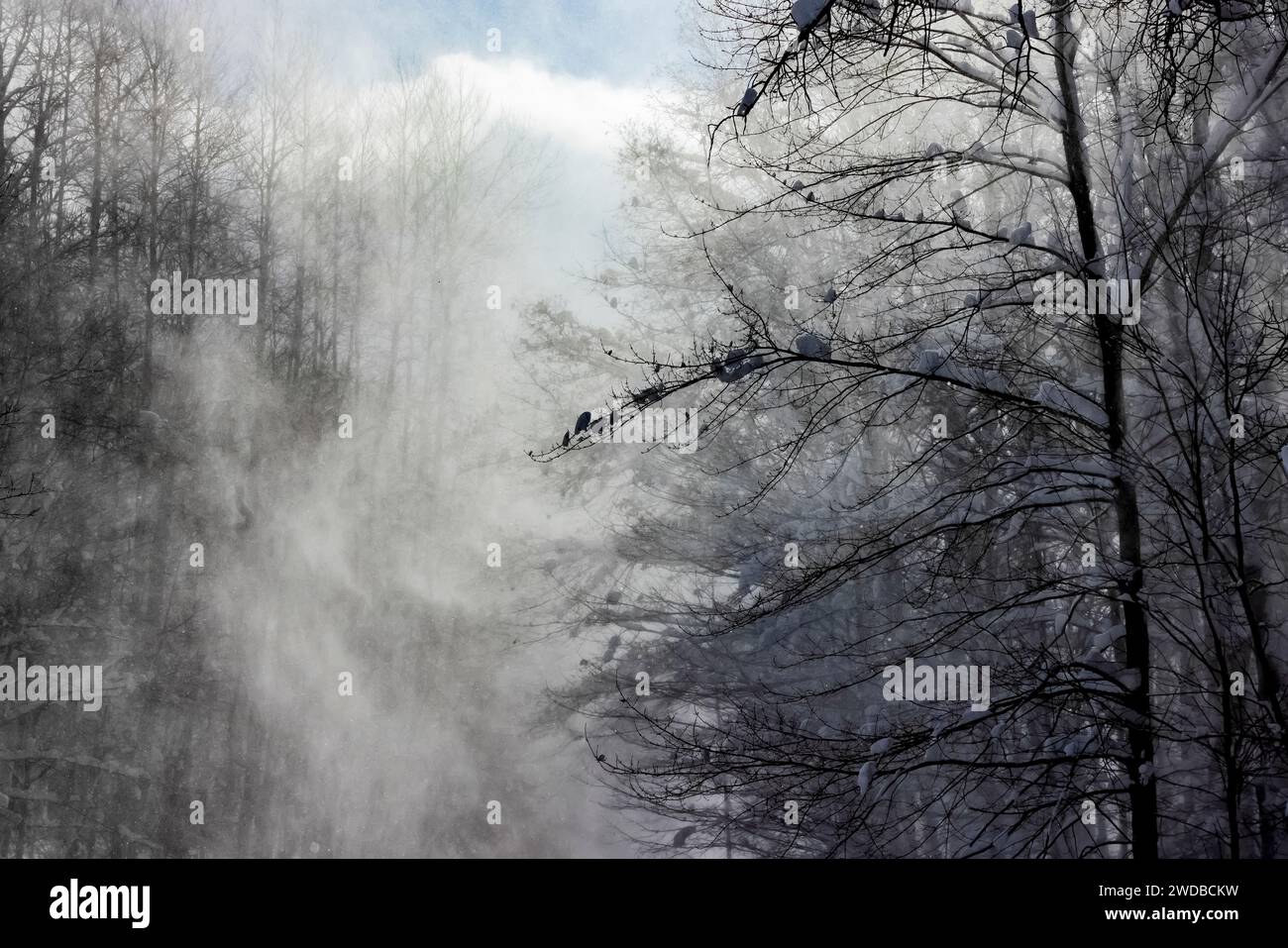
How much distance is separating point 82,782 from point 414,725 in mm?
4464

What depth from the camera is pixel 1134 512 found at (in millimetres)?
4551

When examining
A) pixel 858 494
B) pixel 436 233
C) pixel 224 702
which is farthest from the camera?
pixel 436 233

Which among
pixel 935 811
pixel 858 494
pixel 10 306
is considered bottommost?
pixel 935 811

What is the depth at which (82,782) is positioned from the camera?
527 inches

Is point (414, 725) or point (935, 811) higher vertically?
point (414, 725)

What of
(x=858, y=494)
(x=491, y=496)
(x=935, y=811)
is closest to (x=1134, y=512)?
(x=858, y=494)

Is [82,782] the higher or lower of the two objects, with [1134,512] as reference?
lower
